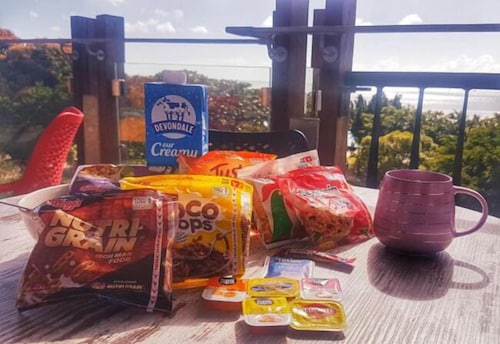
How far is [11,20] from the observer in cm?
340

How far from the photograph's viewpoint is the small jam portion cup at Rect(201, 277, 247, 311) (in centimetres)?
51

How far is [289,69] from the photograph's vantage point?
193 centimetres

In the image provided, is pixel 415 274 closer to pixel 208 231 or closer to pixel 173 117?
pixel 208 231

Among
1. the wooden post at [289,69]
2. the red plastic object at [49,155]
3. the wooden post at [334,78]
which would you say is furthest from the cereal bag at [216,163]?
the red plastic object at [49,155]

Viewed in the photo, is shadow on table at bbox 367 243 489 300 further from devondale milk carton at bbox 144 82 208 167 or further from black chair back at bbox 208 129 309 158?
black chair back at bbox 208 129 309 158

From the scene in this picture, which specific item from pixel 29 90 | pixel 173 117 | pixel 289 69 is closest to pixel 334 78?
pixel 289 69

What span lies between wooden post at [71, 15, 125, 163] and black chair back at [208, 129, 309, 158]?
1.52 meters

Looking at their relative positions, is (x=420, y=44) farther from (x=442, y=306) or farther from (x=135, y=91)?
(x=442, y=306)

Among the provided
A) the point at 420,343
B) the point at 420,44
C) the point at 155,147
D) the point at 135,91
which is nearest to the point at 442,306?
the point at 420,343

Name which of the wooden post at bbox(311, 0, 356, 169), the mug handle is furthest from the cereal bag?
the wooden post at bbox(311, 0, 356, 169)

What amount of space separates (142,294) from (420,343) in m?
0.31

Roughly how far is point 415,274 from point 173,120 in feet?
1.62

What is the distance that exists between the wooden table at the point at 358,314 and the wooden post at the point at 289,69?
1.39 meters

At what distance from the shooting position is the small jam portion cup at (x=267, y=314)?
0.45 meters
